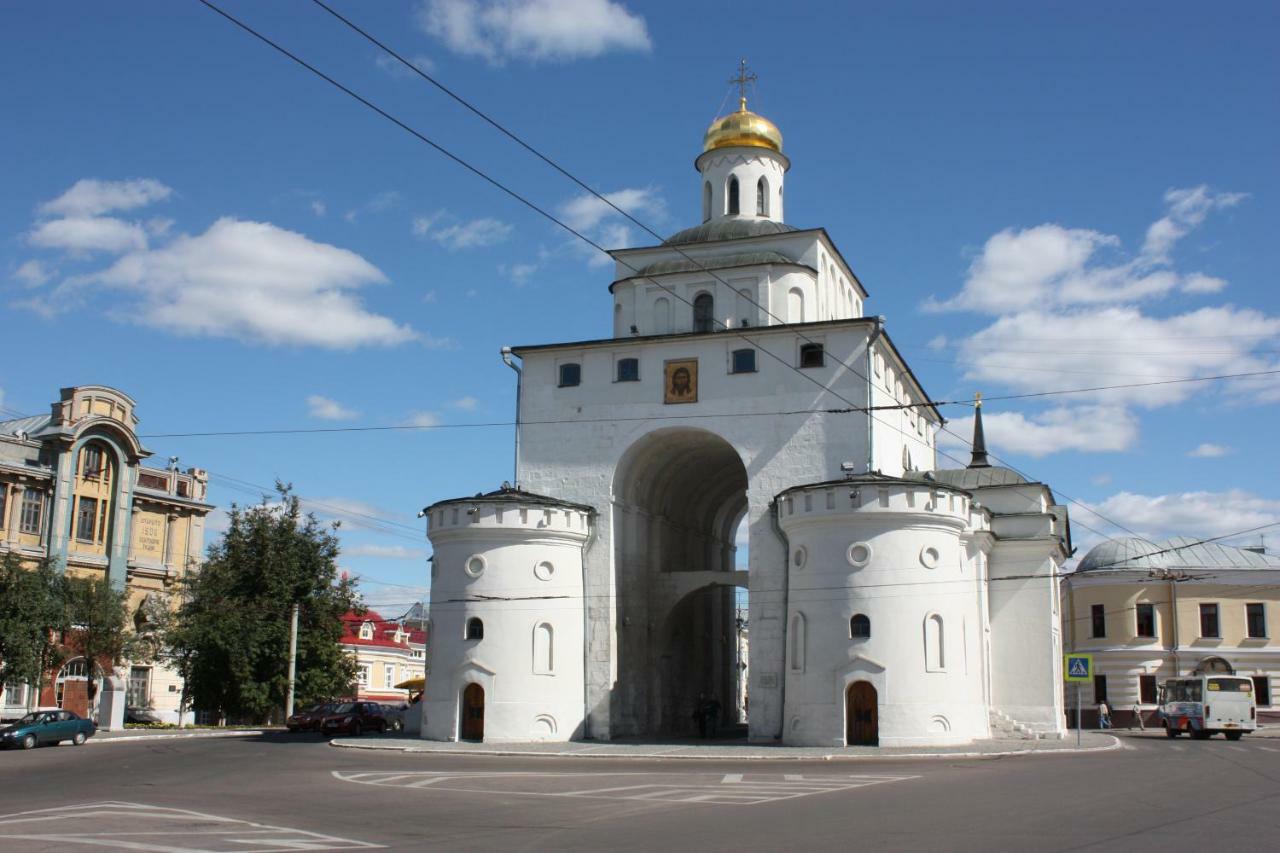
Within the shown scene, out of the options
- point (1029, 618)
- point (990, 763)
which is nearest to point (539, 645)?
point (990, 763)

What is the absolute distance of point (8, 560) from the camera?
38.1 metres

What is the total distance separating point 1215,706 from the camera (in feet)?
126

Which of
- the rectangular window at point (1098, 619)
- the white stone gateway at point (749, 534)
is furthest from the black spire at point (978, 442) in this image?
the rectangular window at point (1098, 619)

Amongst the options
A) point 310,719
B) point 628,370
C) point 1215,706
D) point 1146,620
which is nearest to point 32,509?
point 310,719

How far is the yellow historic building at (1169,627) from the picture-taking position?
175 feet

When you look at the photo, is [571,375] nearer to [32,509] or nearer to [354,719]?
[354,719]

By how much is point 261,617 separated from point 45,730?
10.7 meters

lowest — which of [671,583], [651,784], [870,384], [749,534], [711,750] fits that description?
[711,750]

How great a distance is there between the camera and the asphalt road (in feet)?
40.1

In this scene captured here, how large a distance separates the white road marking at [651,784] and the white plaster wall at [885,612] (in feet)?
31.3

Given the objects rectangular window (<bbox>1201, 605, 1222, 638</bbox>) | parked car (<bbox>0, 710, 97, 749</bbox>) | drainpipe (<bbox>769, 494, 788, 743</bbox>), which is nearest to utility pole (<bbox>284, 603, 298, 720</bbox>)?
parked car (<bbox>0, 710, 97, 749</bbox>)

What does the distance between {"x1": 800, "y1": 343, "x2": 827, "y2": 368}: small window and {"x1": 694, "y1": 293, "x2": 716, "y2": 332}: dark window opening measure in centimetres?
393

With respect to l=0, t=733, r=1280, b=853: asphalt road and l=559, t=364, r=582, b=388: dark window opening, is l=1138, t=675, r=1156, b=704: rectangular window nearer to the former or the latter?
l=0, t=733, r=1280, b=853: asphalt road

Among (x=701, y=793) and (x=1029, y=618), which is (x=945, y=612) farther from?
(x=701, y=793)
